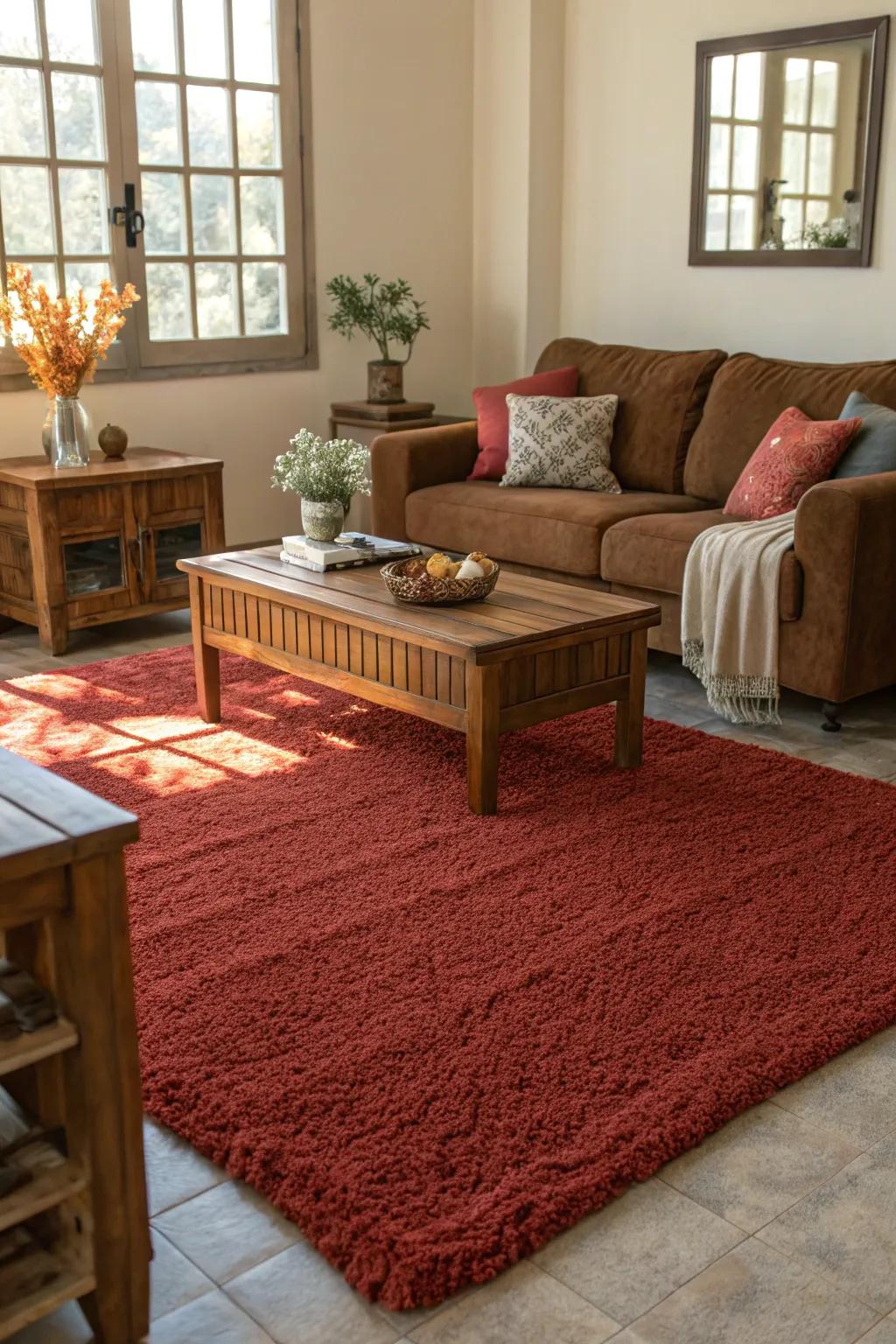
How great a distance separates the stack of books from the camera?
366 centimetres

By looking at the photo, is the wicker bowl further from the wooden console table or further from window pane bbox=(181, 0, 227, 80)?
window pane bbox=(181, 0, 227, 80)

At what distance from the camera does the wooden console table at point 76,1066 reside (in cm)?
140

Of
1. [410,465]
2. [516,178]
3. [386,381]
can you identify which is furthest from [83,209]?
[516,178]

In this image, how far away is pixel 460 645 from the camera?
2955mm

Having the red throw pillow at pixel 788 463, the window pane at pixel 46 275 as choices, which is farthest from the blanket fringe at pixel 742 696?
the window pane at pixel 46 275

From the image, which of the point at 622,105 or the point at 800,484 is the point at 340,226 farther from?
the point at 800,484

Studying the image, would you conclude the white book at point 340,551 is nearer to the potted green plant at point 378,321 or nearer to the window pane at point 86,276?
the window pane at point 86,276

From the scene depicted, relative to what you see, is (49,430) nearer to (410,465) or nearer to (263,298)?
(410,465)

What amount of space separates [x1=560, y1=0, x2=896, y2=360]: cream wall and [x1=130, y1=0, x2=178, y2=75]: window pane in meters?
1.71

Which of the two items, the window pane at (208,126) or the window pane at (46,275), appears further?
the window pane at (208,126)

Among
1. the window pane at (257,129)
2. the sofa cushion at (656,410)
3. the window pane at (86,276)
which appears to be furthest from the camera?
the window pane at (257,129)

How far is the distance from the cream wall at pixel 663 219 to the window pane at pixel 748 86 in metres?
0.11

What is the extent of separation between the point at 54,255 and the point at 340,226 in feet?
4.45

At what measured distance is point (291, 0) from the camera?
546 cm
